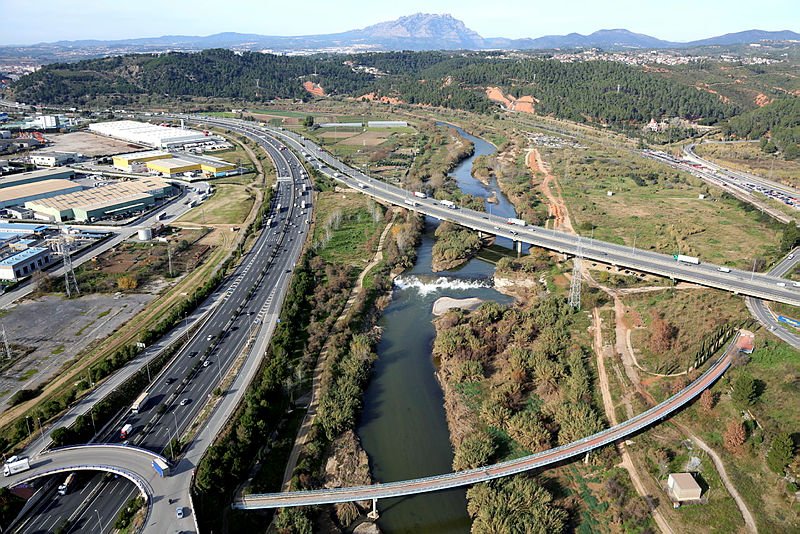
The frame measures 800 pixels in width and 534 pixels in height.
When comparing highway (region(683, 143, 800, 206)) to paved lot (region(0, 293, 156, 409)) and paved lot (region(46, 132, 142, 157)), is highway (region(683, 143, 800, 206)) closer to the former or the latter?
paved lot (region(0, 293, 156, 409))

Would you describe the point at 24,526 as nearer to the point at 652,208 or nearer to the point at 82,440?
the point at 82,440

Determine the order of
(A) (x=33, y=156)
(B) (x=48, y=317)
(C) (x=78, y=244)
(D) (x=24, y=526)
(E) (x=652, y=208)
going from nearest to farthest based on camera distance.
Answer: (D) (x=24, y=526), (B) (x=48, y=317), (C) (x=78, y=244), (E) (x=652, y=208), (A) (x=33, y=156)

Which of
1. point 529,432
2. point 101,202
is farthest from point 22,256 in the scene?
point 529,432

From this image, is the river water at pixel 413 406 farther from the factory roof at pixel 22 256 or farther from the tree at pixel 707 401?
the factory roof at pixel 22 256

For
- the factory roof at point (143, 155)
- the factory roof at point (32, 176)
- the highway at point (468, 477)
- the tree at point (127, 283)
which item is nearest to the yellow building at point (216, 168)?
the factory roof at point (143, 155)

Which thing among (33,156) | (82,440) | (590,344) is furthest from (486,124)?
(82,440)

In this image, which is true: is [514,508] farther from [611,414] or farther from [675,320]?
[675,320]
